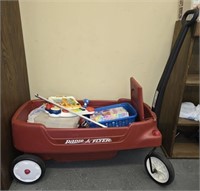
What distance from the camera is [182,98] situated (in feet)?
4.14

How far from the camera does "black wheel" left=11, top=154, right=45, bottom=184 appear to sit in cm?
103

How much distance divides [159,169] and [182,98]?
0.48m

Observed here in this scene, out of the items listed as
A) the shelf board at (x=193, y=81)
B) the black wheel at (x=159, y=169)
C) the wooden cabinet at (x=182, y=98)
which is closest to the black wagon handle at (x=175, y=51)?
the wooden cabinet at (x=182, y=98)

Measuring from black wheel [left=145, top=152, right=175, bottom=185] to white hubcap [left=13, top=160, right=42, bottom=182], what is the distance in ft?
2.02

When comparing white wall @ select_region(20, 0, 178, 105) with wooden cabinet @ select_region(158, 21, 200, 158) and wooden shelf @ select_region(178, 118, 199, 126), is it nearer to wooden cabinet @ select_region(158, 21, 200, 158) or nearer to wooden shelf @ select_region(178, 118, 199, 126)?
wooden cabinet @ select_region(158, 21, 200, 158)

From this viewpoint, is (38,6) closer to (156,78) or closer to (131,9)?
(131,9)

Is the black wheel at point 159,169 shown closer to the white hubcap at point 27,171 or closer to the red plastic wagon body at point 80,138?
the red plastic wagon body at point 80,138

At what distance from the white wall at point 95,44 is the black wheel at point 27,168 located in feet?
1.67

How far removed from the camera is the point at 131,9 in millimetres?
1249

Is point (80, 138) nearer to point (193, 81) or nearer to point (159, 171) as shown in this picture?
point (159, 171)

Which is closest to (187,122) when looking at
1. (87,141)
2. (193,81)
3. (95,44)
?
(193,81)

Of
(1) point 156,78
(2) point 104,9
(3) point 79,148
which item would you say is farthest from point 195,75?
(3) point 79,148

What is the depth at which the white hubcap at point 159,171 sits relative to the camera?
3.47 ft

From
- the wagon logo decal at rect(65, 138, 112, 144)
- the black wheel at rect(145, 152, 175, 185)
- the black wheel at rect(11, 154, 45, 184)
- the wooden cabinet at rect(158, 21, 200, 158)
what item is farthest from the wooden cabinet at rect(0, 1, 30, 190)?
the wooden cabinet at rect(158, 21, 200, 158)
